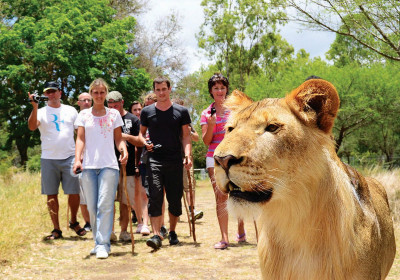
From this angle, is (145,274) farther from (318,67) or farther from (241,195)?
(318,67)

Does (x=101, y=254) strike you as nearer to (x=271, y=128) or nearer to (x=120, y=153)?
(x=120, y=153)

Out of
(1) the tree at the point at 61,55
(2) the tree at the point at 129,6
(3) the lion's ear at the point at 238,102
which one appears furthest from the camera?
(2) the tree at the point at 129,6

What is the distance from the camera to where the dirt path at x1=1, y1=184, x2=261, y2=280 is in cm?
505

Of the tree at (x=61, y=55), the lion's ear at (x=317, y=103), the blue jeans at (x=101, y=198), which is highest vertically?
the tree at (x=61, y=55)

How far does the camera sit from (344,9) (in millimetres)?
8297

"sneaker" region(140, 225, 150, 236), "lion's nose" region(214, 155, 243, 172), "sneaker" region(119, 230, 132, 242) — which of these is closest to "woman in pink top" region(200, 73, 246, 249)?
"sneaker" region(119, 230, 132, 242)

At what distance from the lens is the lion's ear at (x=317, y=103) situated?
2227 millimetres

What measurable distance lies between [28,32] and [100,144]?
815 inches

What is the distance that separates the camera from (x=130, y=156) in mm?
7934

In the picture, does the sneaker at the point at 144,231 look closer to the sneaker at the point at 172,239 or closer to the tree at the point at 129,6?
the sneaker at the point at 172,239

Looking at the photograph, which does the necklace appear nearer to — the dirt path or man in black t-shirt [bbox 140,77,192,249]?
man in black t-shirt [bbox 140,77,192,249]

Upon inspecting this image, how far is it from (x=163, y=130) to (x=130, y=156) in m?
1.52

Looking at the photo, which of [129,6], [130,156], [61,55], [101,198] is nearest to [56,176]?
[130,156]

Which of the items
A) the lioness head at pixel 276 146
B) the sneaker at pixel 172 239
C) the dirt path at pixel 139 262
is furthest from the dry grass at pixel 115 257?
the lioness head at pixel 276 146
